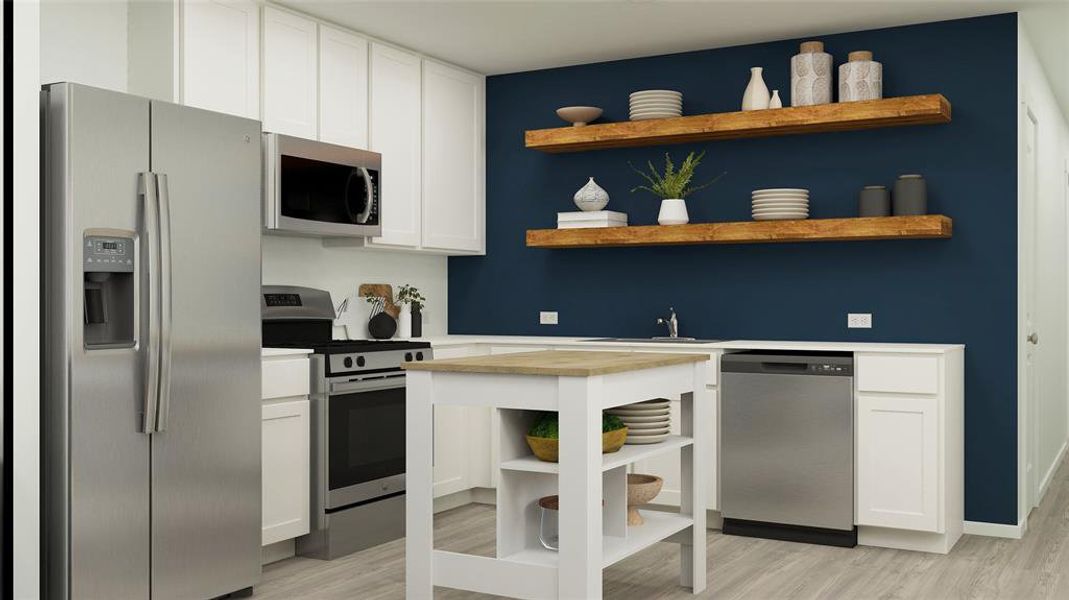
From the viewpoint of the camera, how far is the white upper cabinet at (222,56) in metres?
4.34

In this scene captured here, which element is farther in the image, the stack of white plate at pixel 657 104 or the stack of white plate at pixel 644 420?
the stack of white plate at pixel 657 104

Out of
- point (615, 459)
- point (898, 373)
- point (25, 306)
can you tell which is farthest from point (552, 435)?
point (898, 373)

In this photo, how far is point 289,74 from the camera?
488 centimetres

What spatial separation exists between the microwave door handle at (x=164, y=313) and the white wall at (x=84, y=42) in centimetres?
109

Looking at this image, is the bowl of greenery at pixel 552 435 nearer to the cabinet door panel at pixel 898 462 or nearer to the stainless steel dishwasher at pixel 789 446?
the stainless steel dishwasher at pixel 789 446

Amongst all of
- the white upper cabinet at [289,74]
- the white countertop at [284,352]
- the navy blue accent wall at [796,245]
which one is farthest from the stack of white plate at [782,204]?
the white countertop at [284,352]

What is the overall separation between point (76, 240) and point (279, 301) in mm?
1769

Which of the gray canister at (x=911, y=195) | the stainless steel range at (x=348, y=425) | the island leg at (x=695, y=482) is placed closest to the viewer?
the island leg at (x=695, y=482)

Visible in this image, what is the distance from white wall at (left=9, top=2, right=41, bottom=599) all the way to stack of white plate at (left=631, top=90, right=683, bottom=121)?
10.4 feet

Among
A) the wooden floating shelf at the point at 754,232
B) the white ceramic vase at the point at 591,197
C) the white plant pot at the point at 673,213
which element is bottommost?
the wooden floating shelf at the point at 754,232

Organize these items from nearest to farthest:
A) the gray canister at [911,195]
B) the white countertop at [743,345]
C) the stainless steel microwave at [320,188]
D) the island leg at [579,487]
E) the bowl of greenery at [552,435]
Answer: the island leg at [579,487] → the bowl of greenery at [552,435] → the stainless steel microwave at [320,188] → the white countertop at [743,345] → the gray canister at [911,195]

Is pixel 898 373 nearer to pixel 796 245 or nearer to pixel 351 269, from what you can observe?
pixel 796 245

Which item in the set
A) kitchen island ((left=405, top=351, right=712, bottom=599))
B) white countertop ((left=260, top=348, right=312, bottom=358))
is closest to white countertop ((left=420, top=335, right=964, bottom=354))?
white countertop ((left=260, top=348, right=312, bottom=358))

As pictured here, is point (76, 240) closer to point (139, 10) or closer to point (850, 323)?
point (139, 10)
